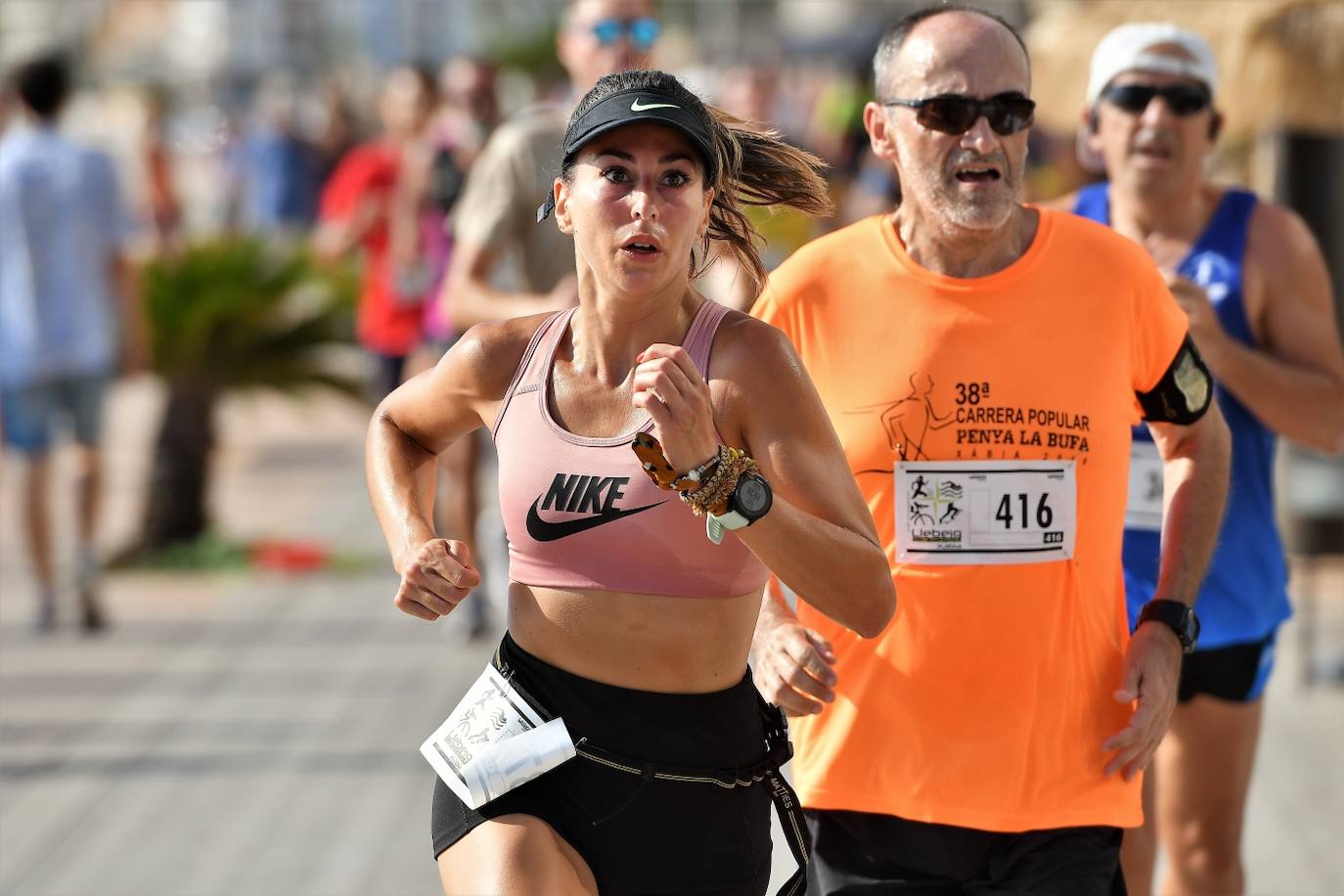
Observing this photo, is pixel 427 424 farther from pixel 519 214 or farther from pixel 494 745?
pixel 519 214

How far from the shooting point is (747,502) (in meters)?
2.48

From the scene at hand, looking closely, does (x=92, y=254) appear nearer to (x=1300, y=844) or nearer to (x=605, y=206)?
(x=1300, y=844)

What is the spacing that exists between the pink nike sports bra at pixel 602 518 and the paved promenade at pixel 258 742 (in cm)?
260

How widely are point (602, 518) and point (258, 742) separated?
4253 mm

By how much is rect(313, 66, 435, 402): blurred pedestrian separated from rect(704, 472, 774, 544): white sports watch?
266 inches

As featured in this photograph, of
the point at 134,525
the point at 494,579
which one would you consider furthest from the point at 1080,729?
the point at 134,525

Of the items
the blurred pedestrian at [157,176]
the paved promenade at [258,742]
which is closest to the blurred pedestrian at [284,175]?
the blurred pedestrian at [157,176]

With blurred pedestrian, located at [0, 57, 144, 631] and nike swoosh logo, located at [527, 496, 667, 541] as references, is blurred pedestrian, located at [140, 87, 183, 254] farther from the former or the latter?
nike swoosh logo, located at [527, 496, 667, 541]

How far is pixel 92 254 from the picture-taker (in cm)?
812

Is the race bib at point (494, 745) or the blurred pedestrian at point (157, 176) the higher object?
the race bib at point (494, 745)

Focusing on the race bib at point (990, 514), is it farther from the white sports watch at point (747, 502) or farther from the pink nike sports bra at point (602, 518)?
the white sports watch at point (747, 502)

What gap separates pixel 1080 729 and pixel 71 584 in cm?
629

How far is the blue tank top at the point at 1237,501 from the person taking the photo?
13.0ft

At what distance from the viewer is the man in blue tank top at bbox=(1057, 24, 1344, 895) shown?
3.92 meters
